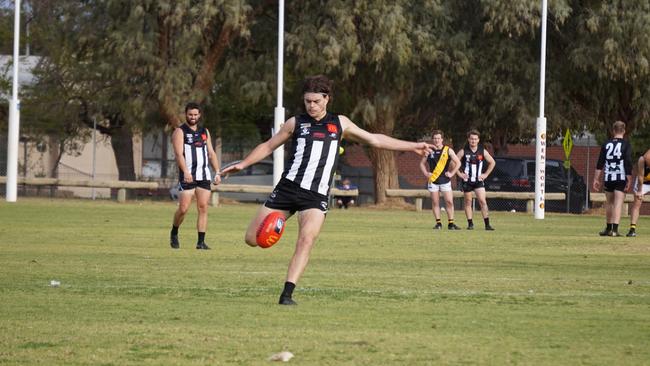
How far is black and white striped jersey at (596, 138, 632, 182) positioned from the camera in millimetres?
25016

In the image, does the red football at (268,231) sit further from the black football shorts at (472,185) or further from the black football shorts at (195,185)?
the black football shorts at (472,185)

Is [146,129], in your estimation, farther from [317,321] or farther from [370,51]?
[317,321]

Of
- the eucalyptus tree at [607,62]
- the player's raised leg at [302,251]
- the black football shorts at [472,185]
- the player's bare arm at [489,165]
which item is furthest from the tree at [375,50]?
the player's raised leg at [302,251]

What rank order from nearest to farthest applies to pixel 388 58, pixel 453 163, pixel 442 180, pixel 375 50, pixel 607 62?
pixel 453 163 → pixel 442 180 → pixel 607 62 → pixel 375 50 → pixel 388 58

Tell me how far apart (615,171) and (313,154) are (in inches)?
562

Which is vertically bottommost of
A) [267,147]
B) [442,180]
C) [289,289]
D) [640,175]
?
[289,289]

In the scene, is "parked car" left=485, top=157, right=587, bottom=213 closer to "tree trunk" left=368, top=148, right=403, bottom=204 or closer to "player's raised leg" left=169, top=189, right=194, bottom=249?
"tree trunk" left=368, top=148, right=403, bottom=204

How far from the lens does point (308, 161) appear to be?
39.0ft

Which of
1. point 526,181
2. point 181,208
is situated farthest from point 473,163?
point 526,181

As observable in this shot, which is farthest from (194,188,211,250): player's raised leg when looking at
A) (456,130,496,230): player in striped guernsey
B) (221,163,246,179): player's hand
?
(456,130,496,230): player in striped guernsey

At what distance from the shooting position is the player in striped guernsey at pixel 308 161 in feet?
38.3

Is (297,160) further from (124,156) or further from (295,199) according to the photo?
(124,156)

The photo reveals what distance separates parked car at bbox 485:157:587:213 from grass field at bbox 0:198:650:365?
67.8 feet

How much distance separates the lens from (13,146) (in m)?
40.2
